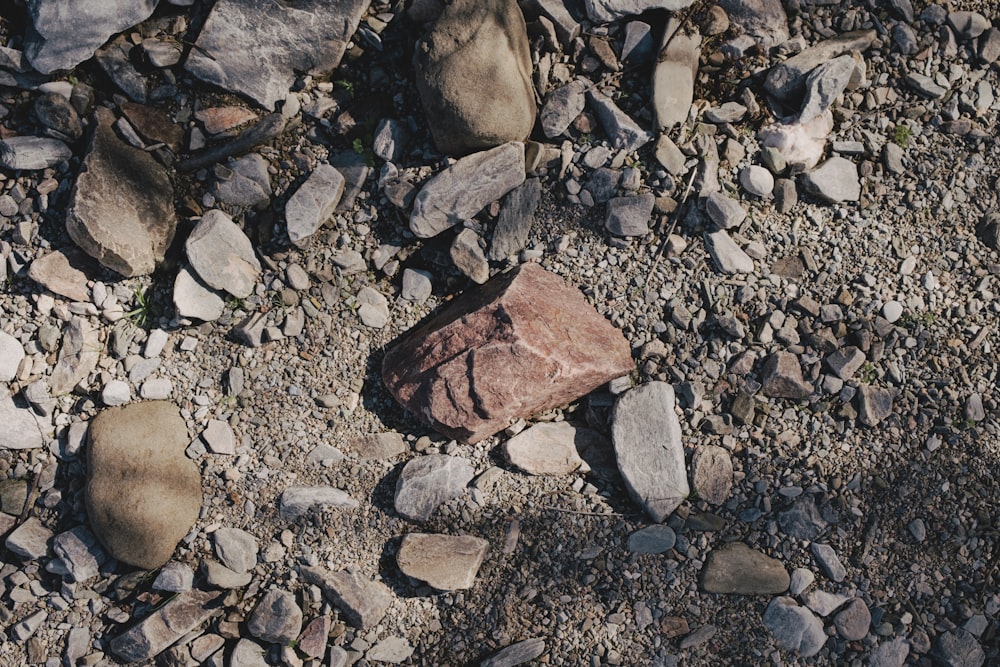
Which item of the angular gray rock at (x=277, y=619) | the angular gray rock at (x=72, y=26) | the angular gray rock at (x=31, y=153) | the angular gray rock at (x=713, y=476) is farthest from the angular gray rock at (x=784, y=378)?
the angular gray rock at (x=31, y=153)

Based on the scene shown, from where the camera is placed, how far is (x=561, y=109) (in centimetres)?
297

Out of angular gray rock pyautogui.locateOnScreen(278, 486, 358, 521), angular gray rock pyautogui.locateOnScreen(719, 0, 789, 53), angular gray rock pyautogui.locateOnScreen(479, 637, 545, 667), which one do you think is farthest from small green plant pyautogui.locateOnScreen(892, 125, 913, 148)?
angular gray rock pyautogui.locateOnScreen(278, 486, 358, 521)

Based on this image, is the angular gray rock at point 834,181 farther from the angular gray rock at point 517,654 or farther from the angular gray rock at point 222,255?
the angular gray rock at point 222,255

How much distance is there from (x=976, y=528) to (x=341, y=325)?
2.38 meters

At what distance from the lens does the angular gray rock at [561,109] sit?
2971mm

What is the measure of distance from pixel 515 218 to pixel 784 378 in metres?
1.13

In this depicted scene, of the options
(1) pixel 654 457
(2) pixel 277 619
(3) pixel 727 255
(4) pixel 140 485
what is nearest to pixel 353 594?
(2) pixel 277 619

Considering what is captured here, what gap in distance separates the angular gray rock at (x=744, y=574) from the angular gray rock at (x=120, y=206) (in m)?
2.32

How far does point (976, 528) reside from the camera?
280 centimetres

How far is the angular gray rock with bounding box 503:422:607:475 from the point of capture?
292 centimetres

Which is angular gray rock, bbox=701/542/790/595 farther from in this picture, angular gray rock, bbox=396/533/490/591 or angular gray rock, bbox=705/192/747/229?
angular gray rock, bbox=705/192/747/229

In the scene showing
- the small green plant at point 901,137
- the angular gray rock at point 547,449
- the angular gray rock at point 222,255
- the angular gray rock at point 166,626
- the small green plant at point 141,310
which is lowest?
the angular gray rock at point 166,626

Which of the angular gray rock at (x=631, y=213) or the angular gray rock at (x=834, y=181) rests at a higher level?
the angular gray rock at (x=834, y=181)

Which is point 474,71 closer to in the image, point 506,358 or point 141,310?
point 506,358
